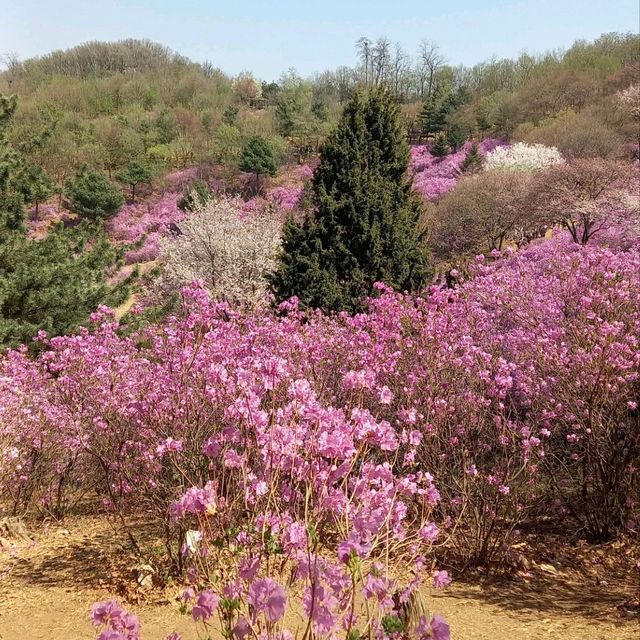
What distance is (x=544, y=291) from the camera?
8.01 metres

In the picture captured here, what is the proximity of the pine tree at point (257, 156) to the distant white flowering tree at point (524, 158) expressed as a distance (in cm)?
1594

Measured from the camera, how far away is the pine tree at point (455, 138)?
43.6m

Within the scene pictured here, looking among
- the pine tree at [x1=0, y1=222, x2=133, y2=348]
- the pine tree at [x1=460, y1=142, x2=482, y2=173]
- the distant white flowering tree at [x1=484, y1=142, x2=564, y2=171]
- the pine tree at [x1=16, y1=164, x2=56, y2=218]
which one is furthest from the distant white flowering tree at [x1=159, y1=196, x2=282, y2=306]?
the pine tree at [x1=460, y1=142, x2=482, y2=173]

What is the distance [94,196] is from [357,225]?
90.0ft

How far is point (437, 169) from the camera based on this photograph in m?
40.9

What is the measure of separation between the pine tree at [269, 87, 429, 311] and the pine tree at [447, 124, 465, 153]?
98.8ft

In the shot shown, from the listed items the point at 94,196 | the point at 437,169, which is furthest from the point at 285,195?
the point at 94,196

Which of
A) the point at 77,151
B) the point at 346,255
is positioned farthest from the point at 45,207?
the point at 346,255

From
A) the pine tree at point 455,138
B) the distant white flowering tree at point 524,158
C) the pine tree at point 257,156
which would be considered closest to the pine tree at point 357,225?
the distant white flowering tree at point 524,158

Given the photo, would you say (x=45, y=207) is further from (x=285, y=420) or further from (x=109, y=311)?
(x=285, y=420)

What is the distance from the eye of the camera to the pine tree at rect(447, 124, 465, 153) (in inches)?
1716

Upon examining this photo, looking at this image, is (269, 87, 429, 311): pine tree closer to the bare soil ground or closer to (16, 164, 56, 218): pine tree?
(16, 164, 56, 218): pine tree

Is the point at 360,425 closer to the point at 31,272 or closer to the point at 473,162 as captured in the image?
the point at 31,272

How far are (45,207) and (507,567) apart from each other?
138 feet
